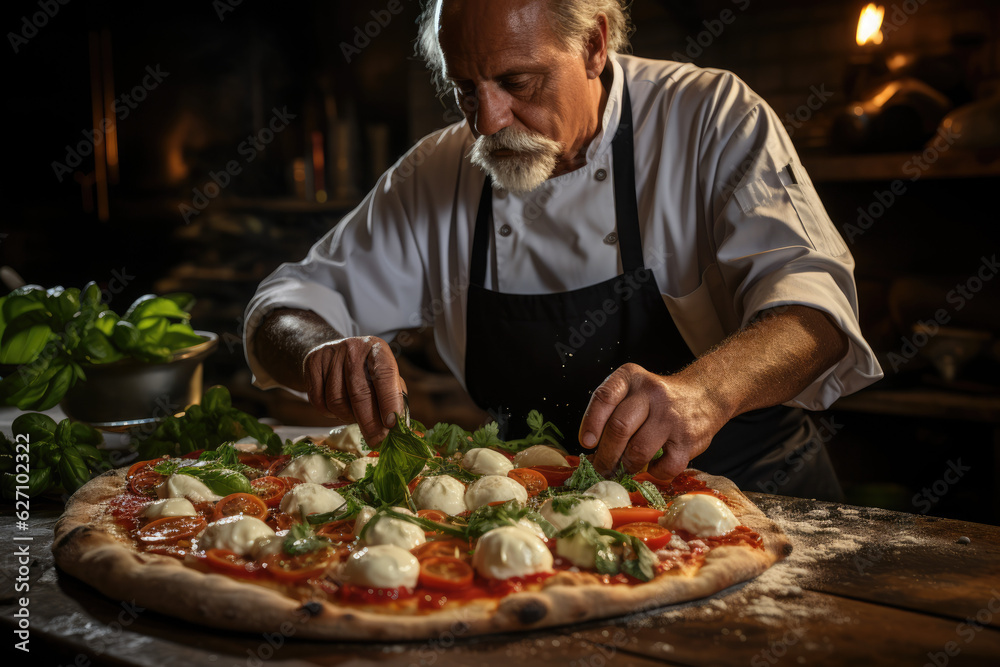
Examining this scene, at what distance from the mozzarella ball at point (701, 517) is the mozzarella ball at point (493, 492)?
0.88ft

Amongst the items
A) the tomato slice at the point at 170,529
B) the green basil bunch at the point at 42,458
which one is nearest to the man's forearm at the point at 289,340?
the green basil bunch at the point at 42,458

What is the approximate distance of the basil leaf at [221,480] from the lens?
154cm

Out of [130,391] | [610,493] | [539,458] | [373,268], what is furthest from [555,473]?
[130,391]

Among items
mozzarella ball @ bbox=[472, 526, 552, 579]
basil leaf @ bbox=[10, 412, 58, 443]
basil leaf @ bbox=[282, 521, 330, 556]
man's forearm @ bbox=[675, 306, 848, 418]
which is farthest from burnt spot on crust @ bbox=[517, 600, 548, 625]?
basil leaf @ bbox=[10, 412, 58, 443]

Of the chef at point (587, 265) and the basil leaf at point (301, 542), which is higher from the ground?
the chef at point (587, 265)

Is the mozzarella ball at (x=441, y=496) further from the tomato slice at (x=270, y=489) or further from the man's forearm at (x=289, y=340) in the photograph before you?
the man's forearm at (x=289, y=340)

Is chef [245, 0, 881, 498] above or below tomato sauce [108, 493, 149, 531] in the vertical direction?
above

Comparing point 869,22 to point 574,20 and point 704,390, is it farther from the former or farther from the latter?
point 704,390

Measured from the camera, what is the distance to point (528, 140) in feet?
6.07

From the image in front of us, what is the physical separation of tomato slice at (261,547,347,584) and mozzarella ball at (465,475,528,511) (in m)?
0.30

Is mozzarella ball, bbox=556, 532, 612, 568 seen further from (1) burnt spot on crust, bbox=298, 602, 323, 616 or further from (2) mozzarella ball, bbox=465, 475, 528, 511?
(1) burnt spot on crust, bbox=298, 602, 323, 616

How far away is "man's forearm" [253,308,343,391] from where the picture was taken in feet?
6.44

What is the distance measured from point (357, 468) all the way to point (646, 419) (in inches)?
25.1

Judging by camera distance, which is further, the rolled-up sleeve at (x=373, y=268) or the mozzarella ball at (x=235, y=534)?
the rolled-up sleeve at (x=373, y=268)
